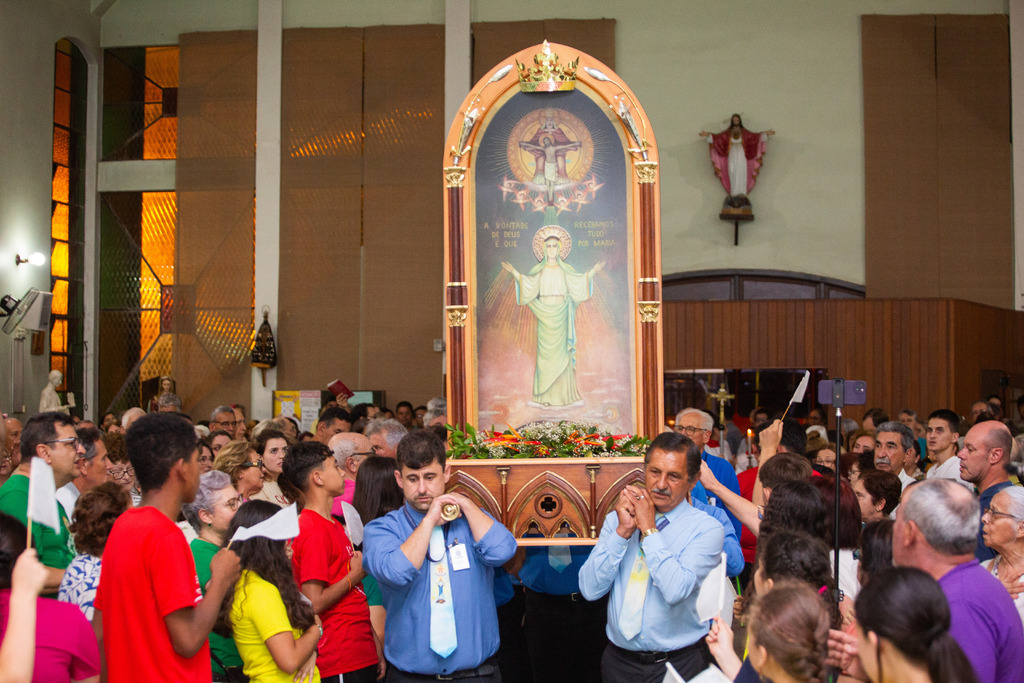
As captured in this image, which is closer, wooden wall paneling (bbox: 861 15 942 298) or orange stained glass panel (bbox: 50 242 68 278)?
wooden wall paneling (bbox: 861 15 942 298)

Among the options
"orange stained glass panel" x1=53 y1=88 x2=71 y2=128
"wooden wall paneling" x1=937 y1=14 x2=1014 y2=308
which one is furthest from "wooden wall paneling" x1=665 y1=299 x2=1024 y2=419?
"orange stained glass panel" x1=53 y1=88 x2=71 y2=128

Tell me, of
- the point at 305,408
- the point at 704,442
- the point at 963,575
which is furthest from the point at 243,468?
the point at 305,408

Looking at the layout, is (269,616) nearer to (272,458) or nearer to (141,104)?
(272,458)

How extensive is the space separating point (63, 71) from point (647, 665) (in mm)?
15416

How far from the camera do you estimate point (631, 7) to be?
1543 cm

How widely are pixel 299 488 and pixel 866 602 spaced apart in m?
2.68

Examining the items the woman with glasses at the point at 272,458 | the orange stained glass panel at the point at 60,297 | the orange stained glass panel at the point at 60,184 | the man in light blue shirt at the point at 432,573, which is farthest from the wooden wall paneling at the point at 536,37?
the man in light blue shirt at the point at 432,573

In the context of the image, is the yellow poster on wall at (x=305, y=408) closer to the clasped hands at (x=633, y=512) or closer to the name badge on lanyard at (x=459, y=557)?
the name badge on lanyard at (x=459, y=557)

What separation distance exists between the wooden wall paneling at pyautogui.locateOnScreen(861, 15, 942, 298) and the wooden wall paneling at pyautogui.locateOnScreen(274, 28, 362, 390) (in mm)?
7974

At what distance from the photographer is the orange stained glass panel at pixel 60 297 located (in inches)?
613

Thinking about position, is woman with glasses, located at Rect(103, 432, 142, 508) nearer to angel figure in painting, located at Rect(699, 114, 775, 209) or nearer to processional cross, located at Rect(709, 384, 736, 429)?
processional cross, located at Rect(709, 384, 736, 429)

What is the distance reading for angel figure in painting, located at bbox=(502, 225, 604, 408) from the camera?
5773 millimetres

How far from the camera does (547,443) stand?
5.28 m

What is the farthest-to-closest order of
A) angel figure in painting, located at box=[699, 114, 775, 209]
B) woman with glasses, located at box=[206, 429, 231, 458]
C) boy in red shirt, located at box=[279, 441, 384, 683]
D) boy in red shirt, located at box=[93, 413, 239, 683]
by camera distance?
angel figure in painting, located at box=[699, 114, 775, 209] < woman with glasses, located at box=[206, 429, 231, 458] < boy in red shirt, located at box=[279, 441, 384, 683] < boy in red shirt, located at box=[93, 413, 239, 683]
